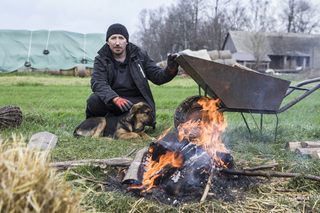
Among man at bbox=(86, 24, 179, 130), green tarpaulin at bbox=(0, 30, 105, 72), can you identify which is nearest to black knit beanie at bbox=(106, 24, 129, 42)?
man at bbox=(86, 24, 179, 130)

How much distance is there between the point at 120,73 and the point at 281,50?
40855 millimetres

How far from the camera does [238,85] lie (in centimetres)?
340

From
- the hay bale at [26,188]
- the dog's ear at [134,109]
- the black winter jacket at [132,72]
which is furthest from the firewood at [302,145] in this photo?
the hay bale at [26,188]

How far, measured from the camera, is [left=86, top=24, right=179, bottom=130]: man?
14.0ft

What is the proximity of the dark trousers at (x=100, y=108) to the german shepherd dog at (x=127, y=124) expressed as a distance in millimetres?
211

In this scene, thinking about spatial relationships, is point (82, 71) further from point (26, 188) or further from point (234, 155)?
point (26, 188)

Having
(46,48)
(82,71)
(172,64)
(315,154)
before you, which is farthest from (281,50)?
(315,154)

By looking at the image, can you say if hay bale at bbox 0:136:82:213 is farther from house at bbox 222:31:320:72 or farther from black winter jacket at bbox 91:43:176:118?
house at bbox 222:31:320:72

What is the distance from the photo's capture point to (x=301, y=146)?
3312mm

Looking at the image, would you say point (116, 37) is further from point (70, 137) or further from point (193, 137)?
point (193, 137)

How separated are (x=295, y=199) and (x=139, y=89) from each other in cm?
300

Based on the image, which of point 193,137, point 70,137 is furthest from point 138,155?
point 70,137

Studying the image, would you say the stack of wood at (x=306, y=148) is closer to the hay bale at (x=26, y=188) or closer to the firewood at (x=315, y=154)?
the firewood at (x=315, y=154)

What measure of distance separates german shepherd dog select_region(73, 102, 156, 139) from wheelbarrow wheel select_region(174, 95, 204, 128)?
0.64 metres
